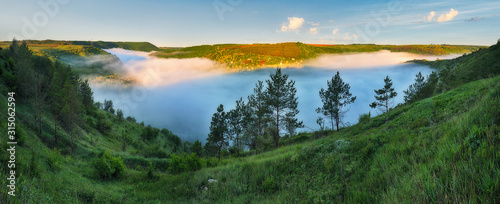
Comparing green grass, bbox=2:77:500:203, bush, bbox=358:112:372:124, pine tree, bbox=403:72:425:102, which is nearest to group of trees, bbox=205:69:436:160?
pine tree, bbox=403:72:425:102

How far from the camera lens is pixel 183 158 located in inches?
699

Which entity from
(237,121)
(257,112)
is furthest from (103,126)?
(257,112)

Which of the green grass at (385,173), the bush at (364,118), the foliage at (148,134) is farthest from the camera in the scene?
the foliage at (148,134)

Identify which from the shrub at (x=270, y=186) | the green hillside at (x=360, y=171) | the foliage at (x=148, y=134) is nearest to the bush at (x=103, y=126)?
the foliage at (x=148, y=134)

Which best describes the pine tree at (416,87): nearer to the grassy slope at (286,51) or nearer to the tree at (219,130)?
the tree at (219,130)

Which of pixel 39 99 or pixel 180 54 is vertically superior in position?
pixel 180 54

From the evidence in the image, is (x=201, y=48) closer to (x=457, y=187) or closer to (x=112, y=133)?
(x=112, y=133)

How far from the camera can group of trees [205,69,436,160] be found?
101 ft

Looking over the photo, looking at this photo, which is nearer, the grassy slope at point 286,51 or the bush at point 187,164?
the bush at point 187,164

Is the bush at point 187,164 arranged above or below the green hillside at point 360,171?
below

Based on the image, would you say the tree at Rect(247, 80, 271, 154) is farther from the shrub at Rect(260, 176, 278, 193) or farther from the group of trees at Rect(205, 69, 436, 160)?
the shrub at Rect(260, 176, 278, 193)

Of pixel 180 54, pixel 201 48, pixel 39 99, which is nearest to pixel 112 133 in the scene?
pixel 39 99

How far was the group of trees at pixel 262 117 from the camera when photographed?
30.8 m

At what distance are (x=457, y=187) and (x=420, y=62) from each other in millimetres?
186665
